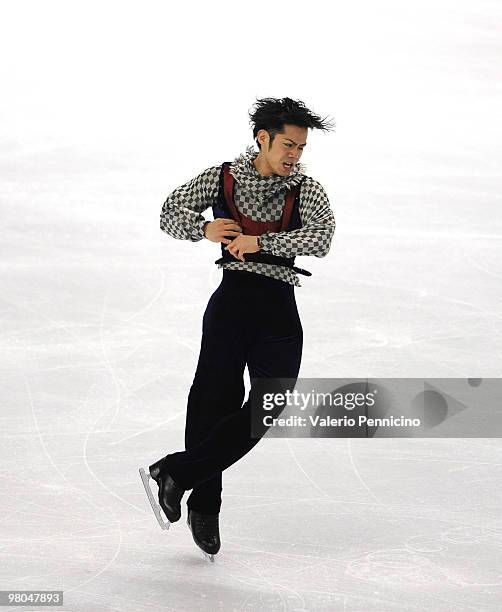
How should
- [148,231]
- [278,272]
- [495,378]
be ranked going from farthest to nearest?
1. [148,231]
2. [495,378]
3. [278,272]

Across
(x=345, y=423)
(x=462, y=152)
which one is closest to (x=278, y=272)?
(x=345, y=423)

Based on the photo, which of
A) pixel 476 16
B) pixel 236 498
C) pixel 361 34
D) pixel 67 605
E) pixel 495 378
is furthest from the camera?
pixel 476 16

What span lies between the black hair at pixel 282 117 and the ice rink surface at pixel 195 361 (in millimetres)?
1472

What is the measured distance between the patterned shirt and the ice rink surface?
104cm

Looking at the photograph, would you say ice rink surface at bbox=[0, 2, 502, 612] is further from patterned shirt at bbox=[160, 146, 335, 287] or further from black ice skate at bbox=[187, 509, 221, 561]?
patterned shirt at bbox=[160, 146, 335, 287]

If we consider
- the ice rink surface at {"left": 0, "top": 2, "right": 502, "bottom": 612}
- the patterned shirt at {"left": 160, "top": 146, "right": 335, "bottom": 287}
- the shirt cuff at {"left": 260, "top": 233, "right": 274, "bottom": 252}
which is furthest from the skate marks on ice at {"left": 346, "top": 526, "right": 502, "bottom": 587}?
the shirt cuff at {"left": 260, "top": 233, "right": 274, "bottom": 252}

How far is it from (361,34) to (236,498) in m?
8.73

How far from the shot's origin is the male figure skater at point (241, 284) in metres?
4.13

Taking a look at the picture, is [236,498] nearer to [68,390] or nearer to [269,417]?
[269,417]

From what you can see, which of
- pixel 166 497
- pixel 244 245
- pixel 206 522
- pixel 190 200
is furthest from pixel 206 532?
pixel 190 200

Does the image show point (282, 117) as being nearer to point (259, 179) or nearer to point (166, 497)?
point (259, 179)

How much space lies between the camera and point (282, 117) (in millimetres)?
→ 4125

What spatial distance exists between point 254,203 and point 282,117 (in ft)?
0.97

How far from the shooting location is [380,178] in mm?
9391
